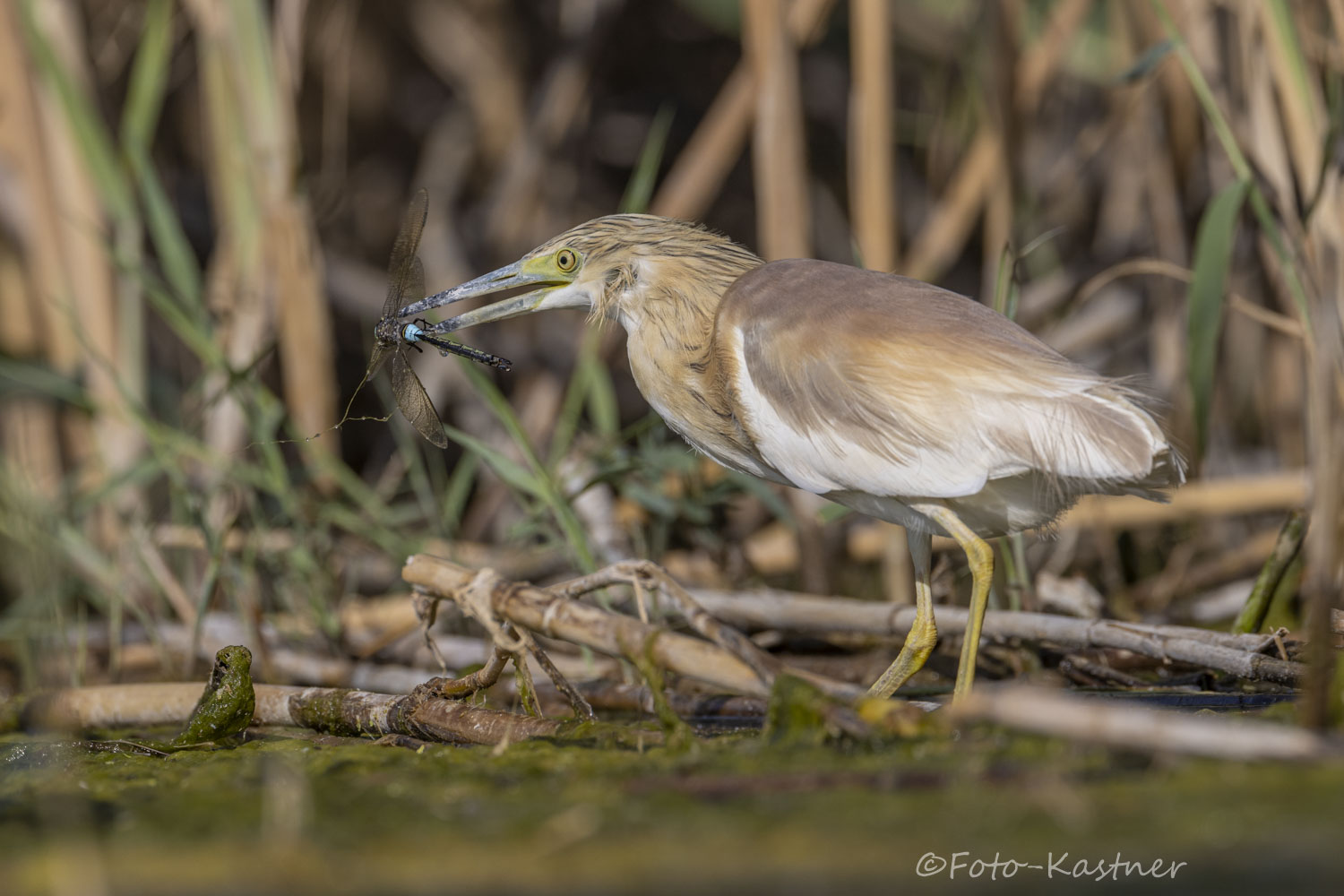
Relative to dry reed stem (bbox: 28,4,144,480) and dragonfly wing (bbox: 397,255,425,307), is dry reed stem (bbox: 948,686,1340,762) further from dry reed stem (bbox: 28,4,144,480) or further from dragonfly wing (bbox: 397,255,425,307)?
dry reed stem (bbox: 28,4,144,480)

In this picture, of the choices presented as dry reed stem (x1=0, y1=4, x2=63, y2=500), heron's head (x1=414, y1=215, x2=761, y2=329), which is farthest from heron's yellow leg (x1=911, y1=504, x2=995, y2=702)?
dry reed stem (x1=0, y1=4, x2=63, y2=500)

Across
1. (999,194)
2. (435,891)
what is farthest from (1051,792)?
(999,194)

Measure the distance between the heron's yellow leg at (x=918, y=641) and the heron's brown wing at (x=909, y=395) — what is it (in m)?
0.33

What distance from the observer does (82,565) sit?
3520 millimetres

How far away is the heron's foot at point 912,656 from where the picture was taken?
2.43m

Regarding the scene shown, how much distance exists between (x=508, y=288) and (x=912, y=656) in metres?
1.08

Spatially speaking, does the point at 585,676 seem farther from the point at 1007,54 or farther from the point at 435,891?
the point at 1007,54

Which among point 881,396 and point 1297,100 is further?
point 1297,100

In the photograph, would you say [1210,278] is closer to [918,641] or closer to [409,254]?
[918,641]

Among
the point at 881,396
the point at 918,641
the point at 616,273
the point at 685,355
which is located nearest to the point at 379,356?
the point at 616,273

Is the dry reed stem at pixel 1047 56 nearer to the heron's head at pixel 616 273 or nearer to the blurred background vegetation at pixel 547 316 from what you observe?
the blurred background vegetation at pixel 547 316

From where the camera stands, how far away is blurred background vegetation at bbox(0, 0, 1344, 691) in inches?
120

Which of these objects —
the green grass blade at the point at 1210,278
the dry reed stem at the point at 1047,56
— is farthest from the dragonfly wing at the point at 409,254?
the dry reed stem at the point at 1047,56

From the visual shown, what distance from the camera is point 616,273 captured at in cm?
271
